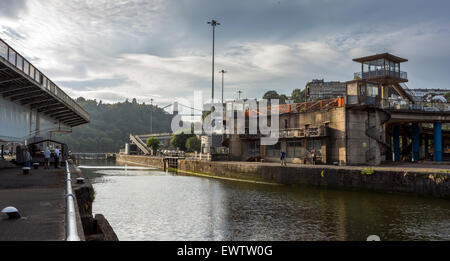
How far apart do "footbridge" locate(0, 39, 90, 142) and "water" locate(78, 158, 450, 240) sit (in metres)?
9.33

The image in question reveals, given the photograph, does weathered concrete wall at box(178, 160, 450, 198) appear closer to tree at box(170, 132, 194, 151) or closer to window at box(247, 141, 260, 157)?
window at box(247, 141, 260, 157)

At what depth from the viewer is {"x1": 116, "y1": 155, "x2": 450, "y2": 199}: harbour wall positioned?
2423 cm

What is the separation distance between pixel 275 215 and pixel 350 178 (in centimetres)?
1210

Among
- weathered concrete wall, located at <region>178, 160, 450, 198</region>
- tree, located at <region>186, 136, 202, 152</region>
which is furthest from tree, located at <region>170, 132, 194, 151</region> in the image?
weathered concrete wall, located at <region>178, 160, 450, 198</region>

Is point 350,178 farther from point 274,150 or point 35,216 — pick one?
point 35,216

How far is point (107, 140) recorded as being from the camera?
645 feet

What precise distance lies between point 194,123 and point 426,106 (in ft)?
275

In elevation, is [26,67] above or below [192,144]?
above

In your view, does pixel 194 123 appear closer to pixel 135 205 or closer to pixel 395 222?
pixel 135 205

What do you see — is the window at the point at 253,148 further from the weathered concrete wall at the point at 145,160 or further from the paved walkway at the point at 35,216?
the paved walkway at the point at 35,216

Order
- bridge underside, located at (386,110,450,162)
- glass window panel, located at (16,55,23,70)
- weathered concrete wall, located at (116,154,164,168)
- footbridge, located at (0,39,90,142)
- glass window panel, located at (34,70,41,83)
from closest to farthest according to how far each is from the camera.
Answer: footbridge, located at (0,39,90,142), glass window panel, located at (16,55,23,70), glass window panel, located at (34,70,41,83), bridge underside, located at (386,110,450,162), weathered concrete wall, located at (116,154,164,168)

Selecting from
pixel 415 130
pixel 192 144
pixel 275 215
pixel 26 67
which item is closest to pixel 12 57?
pixel 26 67

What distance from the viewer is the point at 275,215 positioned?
19.4 m
